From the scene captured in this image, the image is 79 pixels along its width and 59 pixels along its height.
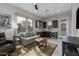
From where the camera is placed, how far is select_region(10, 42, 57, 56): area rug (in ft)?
5.42

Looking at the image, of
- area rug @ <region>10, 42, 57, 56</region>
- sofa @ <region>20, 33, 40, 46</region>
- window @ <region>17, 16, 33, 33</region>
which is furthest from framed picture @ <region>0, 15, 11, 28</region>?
area rug @ <region>10, 42, 57, 56</region>

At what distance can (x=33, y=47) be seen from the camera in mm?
1758

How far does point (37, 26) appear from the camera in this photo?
179 cm

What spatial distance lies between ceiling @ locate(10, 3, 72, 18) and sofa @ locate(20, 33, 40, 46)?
56 centimetres

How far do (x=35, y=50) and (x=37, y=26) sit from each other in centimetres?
62

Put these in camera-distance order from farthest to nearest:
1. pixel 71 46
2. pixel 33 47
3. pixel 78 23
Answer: pixel 33 47
pixel 78 23
pixel 71 46

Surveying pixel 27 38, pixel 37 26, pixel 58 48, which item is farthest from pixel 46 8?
pixel 58 48

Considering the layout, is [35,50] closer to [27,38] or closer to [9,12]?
[27,38]

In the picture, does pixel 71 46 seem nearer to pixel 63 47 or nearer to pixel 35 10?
pixel 63 47

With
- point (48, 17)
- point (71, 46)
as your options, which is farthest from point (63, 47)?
point (48, 17)

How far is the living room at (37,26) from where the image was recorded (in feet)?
5.18

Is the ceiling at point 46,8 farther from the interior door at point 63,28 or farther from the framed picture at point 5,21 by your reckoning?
the framed picture at point 5,21

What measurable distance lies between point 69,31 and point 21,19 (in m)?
1.19

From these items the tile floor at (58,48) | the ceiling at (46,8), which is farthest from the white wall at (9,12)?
the tile floor at (58,48)
